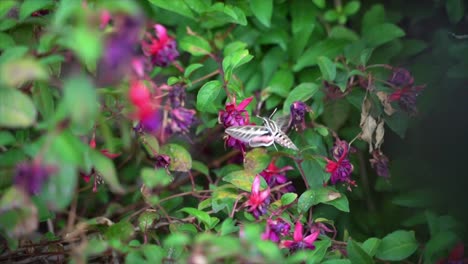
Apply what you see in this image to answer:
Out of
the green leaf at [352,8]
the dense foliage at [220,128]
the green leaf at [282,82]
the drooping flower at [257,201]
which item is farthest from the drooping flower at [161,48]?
the green leaf at [352,8]

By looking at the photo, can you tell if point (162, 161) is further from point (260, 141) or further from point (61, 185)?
point (61, 185)

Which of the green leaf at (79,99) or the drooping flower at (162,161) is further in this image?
the drooping flower at (162,161)

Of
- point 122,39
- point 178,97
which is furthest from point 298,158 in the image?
point 122,39

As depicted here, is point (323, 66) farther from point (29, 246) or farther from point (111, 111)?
point (29, 246)

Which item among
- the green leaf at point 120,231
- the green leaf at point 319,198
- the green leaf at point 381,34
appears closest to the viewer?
the green leaf at point 120,231

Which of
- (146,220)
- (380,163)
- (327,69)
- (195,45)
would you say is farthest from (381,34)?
(146,220)

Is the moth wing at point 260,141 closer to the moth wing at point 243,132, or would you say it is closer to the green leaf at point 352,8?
the moth wing at point 243,132

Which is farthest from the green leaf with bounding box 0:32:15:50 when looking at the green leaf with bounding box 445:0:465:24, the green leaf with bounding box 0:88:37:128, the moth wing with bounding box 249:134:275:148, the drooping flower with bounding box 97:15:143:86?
the green leaf with bounding box 445:0:465:24
